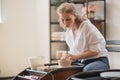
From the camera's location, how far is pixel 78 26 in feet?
7.77

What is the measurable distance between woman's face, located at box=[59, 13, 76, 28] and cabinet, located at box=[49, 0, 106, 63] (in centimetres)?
160

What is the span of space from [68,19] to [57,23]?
2086 mm

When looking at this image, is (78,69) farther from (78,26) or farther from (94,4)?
(94,4)

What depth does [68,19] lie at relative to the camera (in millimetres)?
2314

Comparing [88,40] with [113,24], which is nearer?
[88,40]

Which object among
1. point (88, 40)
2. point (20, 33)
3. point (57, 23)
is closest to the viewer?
point (88, 40)

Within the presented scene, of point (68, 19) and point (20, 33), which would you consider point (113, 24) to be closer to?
point (68, 19)

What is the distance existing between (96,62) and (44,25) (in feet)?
7.97

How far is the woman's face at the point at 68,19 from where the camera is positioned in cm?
231

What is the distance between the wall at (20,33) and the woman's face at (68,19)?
7.19ft

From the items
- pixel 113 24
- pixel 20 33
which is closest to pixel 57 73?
pixel 113 24

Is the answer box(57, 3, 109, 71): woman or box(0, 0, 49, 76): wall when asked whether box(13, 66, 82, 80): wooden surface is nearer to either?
box(57, 3, 109, 71): woman

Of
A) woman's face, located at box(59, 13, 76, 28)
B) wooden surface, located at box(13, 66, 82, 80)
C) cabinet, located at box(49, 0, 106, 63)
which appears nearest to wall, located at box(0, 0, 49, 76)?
cabinet, located at box(49, 0, 106, 63)

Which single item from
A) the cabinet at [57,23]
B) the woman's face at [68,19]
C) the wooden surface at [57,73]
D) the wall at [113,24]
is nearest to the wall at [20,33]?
the cabinet at [57,23]
